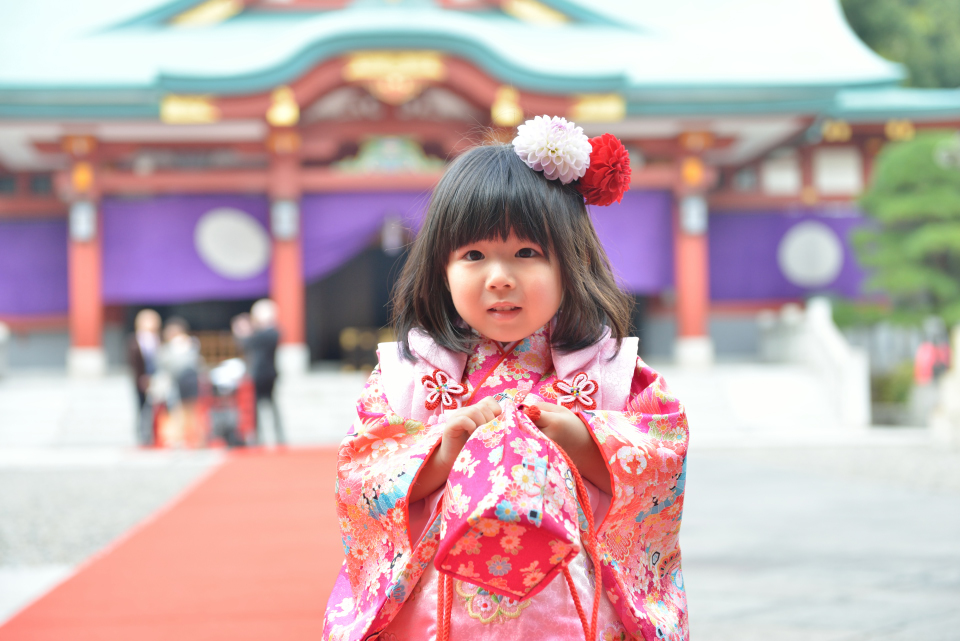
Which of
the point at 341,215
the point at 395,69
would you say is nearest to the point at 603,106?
the point at 395,69

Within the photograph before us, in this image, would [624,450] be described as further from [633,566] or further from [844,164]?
[844,164]

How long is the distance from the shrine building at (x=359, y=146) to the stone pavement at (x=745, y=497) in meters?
1.62

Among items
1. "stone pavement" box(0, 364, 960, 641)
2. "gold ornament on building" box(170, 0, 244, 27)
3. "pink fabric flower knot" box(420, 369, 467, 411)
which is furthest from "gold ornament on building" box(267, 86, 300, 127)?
"pink fabric flower knot" box(420, 369, 467, 411)

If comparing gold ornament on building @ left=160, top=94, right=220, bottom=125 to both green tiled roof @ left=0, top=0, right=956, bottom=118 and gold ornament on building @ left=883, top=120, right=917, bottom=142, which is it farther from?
gold ornament on building @ left=883, top=120, right=917, bottom=142

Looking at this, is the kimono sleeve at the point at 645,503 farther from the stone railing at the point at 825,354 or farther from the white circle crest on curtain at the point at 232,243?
the white circle crest on curtain at the point at 232,243

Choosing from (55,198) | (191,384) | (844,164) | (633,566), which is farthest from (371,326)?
(633,566)

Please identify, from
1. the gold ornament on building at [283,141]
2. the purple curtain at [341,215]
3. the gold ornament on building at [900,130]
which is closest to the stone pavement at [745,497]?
the purple curtain at [341,215]

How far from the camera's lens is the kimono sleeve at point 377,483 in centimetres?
141

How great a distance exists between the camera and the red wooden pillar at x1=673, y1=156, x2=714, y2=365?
11500 mm

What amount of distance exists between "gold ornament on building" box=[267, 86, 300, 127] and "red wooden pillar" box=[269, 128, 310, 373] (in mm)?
236

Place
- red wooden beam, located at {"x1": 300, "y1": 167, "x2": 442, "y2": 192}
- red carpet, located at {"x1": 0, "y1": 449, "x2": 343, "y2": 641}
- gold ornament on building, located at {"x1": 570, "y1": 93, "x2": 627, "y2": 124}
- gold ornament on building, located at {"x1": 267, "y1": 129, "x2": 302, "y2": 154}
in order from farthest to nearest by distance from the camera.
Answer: red wooden beam, located at {"x1": 300, "y1": 167, "x2": 442, "y2": 192}, gold ornament on building, located at {"x1": 267, "y1": 129, "x2": 302, "y2": 154}, gold ornament on building, located at {"x1": 570, "y1": 93, "x2": 627, "y2": 124}, red carpet, located at {"x1": 0, "y1": 449, "x2": 343, "y2": 641}

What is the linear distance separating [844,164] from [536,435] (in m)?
14.3

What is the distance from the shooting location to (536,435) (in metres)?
1.30

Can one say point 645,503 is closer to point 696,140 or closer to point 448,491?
point 448,491
